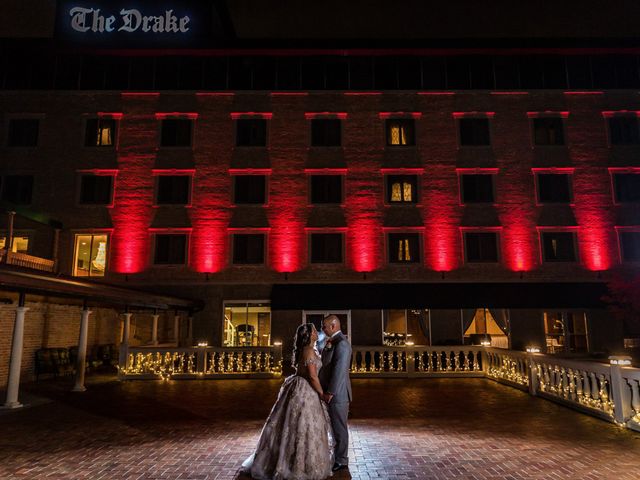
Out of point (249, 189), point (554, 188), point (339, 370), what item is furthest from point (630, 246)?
point (339, 370)

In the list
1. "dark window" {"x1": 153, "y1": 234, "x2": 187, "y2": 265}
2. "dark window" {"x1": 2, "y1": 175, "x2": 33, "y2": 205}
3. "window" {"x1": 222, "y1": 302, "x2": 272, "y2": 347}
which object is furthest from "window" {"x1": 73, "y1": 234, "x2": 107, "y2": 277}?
"window" {"x1": 222, "y1": 302, "x2": 272, "y2": 347}

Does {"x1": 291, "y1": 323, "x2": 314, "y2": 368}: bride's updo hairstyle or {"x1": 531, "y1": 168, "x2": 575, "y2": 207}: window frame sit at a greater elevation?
{"x1": 531, "y1": 168, "x2": 575, "y2": 207}: window frame

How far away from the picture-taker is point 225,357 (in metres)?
17.9

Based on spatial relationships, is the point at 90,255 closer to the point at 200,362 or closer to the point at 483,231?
the point at 200,362

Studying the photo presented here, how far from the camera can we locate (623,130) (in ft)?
75.9

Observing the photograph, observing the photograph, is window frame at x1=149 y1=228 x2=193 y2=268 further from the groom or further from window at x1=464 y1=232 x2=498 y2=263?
the groom

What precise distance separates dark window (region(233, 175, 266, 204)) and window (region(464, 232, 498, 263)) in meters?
9.89

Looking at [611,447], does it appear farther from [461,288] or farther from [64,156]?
[64,156]

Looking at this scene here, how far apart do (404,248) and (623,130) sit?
12217 mm

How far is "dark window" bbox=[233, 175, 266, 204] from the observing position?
893 inches

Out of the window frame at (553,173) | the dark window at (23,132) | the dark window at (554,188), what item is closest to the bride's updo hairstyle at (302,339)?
the window frame at (553,173)

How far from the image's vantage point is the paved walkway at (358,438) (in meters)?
6.64

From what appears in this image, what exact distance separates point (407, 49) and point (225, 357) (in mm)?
16662

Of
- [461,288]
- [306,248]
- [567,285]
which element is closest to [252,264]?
[306,248]
